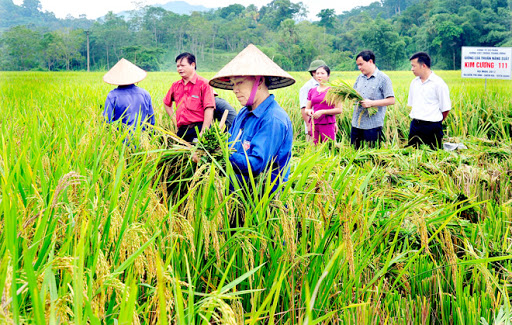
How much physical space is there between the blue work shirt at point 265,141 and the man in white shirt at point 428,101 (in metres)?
3.11

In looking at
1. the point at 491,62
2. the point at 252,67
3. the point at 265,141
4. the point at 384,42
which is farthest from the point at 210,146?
the point at 384,42

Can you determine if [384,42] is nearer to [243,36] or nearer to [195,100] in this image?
[243,36]

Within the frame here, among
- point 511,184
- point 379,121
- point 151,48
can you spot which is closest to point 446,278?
point 511,184

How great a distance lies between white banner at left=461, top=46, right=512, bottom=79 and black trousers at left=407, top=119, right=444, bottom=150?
5344 millimetres

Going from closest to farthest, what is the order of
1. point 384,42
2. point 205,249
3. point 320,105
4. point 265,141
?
point 205,249 → point 265,141 → point 320,105 → point 384,42

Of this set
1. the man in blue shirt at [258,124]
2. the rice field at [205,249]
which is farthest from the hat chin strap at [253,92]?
the rice field at [205,249]

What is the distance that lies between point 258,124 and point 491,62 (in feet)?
29.6

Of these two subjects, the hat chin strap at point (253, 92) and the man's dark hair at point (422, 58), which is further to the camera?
the man's dark hair at point (422, 58)

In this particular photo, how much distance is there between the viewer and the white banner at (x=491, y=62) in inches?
368

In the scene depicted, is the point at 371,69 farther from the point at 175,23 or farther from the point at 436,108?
the point at 175,23

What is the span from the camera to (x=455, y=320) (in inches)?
70.5

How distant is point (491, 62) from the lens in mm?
9359

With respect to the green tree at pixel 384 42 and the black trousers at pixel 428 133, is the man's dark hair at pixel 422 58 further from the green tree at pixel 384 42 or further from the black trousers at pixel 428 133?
the green tree at pixel 384 42

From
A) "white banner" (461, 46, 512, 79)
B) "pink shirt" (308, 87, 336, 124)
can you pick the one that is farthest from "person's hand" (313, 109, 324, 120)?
"white banner" (461, 46, 512, 79)
